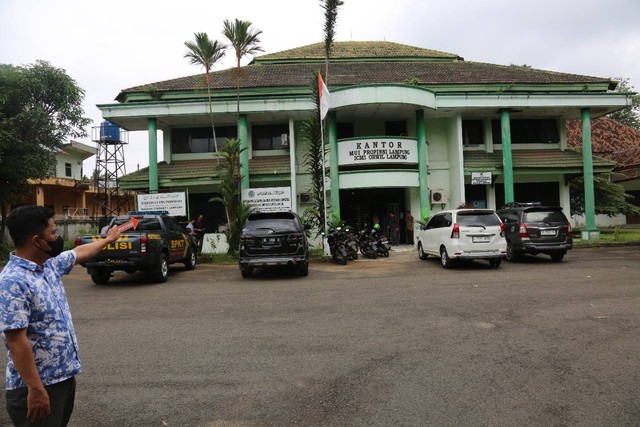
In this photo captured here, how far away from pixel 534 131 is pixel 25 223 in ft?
76.6

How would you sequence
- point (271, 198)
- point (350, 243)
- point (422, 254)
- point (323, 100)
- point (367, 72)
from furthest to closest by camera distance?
point (367, 72) < point (271, 198) < point (323, 100) < point (422, 254) < point (350, 243)

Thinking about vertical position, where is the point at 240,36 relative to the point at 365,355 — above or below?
above

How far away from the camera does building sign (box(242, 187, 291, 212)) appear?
53.9 feet

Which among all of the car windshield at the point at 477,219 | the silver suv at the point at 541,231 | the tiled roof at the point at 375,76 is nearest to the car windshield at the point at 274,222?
the car windshield at the point at 477,219

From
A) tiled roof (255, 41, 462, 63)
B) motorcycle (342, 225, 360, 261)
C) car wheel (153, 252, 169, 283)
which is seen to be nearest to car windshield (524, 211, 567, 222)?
motorcycle (342, 225, 360, 261)

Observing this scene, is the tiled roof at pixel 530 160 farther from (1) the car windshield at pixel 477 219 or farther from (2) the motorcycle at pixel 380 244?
(1) the car windshield at pixel 477 219

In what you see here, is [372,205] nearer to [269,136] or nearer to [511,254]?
[269,136]

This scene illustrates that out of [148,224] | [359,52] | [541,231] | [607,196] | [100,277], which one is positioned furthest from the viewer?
[359,52]

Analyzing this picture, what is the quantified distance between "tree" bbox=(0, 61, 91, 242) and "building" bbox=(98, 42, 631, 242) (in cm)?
465

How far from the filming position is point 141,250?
10.4m

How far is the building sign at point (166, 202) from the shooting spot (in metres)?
16.8

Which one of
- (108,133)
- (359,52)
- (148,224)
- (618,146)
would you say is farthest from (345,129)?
(618,146)

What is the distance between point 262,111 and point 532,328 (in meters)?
14.6

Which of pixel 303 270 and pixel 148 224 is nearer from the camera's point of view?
pixel 148 224
